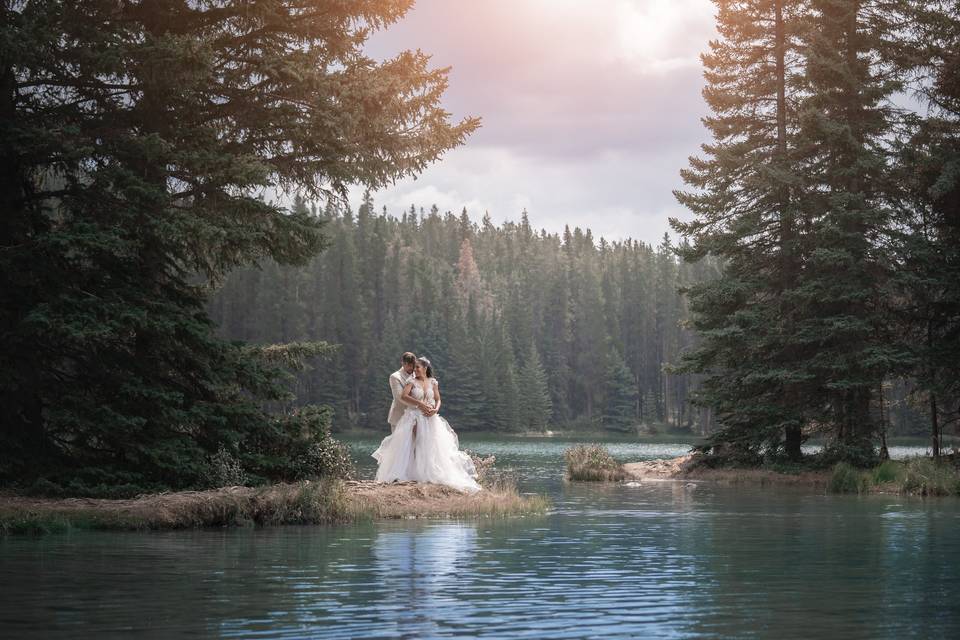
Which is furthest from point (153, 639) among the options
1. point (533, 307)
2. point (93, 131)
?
point (533, 307)

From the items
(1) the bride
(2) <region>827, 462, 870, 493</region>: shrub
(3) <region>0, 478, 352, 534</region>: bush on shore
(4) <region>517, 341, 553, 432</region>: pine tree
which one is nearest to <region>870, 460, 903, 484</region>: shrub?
(2) <region>827, 462, 870, 493</region>: shrub

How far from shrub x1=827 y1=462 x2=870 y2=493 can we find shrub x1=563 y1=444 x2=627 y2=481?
7.36 m

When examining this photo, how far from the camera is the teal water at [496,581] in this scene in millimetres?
9594

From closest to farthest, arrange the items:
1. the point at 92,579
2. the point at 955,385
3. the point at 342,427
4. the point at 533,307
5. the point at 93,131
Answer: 1. the point at 92,579
2. the point at 93,131
3. the point at 955,385
4. the point at 342,427
5. the point at 533,307

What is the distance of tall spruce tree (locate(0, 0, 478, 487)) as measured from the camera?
1939cm

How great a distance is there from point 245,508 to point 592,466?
62.5 ft

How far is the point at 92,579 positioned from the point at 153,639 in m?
3.74

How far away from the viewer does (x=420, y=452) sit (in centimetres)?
2242

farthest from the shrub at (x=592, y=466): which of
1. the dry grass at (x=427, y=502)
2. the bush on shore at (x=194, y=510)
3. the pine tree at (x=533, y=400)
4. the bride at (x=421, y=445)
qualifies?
the pine tree at (x=533, y=400)

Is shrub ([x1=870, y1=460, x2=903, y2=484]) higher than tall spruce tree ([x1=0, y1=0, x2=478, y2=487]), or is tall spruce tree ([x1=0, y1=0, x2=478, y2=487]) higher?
tall spruce tree ([x1=0, y1=0, x2=478, y2=487])

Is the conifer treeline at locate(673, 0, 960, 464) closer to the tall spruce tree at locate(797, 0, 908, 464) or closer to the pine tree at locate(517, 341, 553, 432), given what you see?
the tall spruce tree at locate(797, 0, 908, 464)

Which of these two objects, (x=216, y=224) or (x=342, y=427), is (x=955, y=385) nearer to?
(x=216, y=224)

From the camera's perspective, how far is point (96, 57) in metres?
19.4

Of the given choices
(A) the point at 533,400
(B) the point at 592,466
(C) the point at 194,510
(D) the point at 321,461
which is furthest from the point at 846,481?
(A) the point at 533,400
